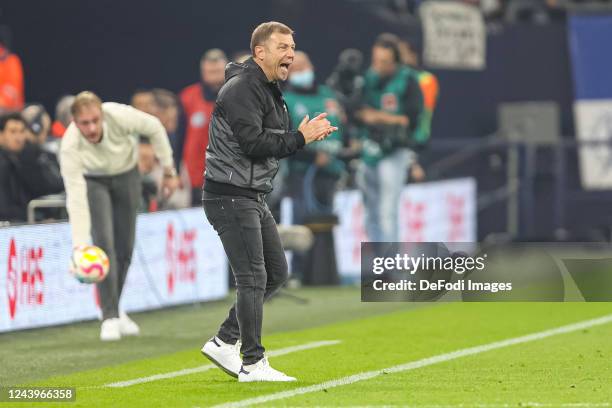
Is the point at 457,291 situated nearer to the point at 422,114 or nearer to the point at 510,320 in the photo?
the point at 510,320

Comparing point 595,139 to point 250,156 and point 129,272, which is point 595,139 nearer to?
point 129,272

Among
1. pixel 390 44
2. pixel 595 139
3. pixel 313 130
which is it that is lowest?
pixel 595 139

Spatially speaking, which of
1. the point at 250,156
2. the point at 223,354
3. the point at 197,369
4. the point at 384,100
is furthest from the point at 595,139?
the point at 250,156

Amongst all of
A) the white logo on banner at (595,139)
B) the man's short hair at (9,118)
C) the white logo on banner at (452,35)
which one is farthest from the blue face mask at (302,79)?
the white logo on banner at (595,139)

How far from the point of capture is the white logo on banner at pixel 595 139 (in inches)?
963

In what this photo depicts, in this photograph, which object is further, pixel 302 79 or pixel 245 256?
pixel 302 79

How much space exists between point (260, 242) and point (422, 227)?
37.4 ft

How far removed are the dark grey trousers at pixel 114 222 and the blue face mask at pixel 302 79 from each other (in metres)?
4.34

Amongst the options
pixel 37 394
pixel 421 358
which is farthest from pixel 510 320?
pixel 37 394

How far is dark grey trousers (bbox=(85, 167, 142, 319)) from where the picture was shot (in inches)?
542

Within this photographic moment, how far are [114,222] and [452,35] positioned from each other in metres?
9.09

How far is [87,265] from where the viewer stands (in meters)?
13.3

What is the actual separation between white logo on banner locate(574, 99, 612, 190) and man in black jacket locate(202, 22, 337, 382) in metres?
14.7

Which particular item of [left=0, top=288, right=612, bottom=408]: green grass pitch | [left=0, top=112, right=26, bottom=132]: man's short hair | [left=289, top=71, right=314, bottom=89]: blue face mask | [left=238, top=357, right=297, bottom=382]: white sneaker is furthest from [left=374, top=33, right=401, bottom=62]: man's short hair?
[left=238, top=357, right=297, bottom=382]: white sneaker
